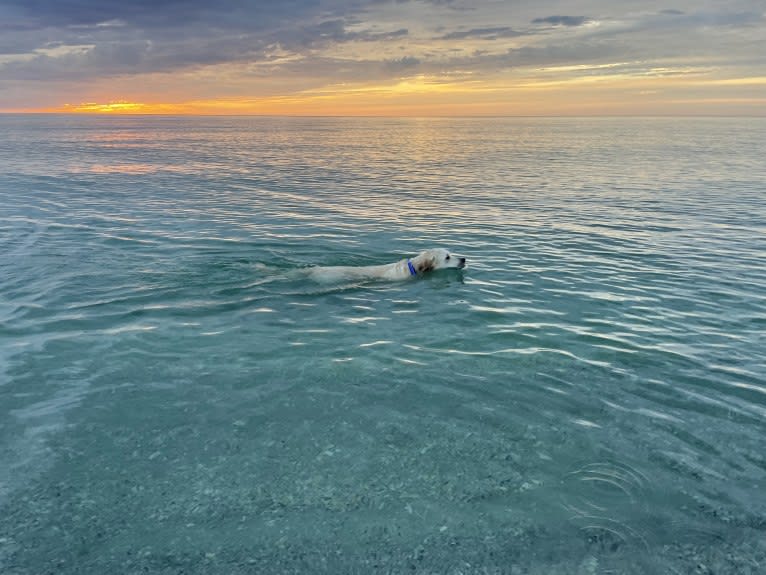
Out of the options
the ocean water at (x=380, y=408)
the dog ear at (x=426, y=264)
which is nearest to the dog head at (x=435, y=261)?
the dog ear at (x=426, y=264)

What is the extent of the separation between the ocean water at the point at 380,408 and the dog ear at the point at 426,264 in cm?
35

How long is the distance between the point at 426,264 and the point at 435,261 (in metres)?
0.26

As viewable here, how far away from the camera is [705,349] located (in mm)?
10664

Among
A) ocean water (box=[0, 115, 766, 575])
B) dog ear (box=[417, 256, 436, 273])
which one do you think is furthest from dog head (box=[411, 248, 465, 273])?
ocean water (box=[0, 115, 766, 575])

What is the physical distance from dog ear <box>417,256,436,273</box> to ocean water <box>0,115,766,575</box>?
0.35 metres

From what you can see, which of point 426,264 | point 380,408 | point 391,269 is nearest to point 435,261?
point 426,264

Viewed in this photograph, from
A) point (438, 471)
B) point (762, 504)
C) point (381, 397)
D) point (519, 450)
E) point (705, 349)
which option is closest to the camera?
point (762, 504)

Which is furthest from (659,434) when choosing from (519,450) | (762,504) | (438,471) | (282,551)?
(282,551)

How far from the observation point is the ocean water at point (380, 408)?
5.90 m

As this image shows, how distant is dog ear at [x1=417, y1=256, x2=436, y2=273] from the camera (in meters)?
15.5

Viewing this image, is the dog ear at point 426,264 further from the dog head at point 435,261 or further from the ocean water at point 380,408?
the ocean water at point 380,408

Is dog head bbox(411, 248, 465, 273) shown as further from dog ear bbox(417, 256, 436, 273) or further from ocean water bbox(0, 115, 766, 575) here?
ocean water bbox(0, 115, 766, 575)

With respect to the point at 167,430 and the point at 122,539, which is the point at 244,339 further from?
the point at 122,539

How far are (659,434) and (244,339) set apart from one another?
7290mm
